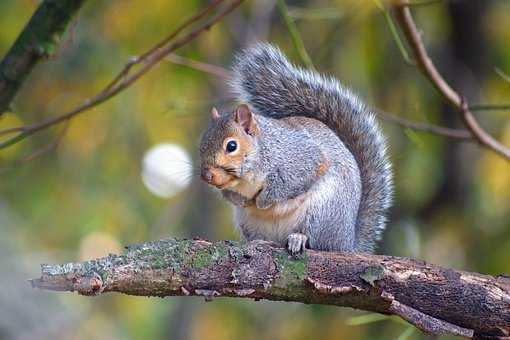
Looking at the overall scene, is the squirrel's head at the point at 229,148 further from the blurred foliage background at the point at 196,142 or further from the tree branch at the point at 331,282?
the blurred foliage background at the point at 196,142

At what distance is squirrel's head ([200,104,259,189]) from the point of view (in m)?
2.94

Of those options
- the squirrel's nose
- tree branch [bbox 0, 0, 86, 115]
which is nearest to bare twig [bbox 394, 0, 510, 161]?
the squirrel's nose

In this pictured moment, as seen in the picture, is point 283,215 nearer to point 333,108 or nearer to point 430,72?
point 333,108

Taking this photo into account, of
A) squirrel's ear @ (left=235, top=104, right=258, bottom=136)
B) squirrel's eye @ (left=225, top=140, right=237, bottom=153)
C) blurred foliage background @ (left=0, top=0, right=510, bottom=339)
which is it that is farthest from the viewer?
blurred foliage background @ (left=0, top=0, right=510, bottom=339)

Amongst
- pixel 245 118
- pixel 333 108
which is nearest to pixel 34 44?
pixel 245 118

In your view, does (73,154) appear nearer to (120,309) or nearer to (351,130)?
(120,309)

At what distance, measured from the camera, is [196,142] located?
4793 mm

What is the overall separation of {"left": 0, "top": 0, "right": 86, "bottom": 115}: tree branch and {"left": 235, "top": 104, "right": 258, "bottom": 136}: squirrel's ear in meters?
0.86

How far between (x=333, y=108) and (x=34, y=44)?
1.30m

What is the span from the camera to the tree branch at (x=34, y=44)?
2.35 metres

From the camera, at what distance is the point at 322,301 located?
246cm

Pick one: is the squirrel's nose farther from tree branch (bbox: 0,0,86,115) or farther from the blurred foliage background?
the blurred foliage background

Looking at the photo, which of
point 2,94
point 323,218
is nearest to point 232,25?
point 323,218

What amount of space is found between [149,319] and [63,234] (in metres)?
0.77
